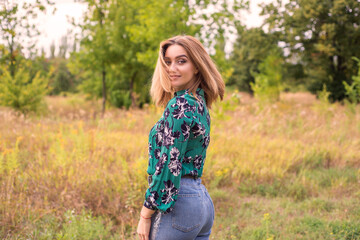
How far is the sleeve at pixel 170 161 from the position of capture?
4.98ft

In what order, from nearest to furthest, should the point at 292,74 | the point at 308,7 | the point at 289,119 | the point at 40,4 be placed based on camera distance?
the point at 40,4 < the point at 289,119 < the point at 308,7 < the point at 292,74

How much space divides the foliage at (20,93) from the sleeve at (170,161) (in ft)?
38.1

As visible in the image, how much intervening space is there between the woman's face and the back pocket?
657 millimetres

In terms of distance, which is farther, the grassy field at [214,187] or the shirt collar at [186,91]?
the grassy field at [214,187]

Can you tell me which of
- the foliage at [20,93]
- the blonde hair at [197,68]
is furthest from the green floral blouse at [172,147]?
the foliage at [20,93]

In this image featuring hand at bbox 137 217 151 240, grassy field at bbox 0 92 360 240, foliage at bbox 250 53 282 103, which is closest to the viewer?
Result: hand at bbox 137 217 151 240

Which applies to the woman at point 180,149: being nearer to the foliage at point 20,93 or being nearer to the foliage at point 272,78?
the foliage at point 20,93

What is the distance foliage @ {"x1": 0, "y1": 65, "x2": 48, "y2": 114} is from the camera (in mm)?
11975

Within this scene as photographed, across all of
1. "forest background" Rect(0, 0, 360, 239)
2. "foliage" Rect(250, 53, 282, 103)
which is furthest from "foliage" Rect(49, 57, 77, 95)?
"foliage" Rect(250, 53, 282, 103)

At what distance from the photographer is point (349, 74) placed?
21844mm

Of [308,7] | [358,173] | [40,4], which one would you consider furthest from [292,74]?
[40,4]

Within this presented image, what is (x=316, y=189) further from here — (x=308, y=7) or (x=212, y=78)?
(x=308, y=7)

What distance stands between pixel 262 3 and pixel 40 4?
1605 centimetres

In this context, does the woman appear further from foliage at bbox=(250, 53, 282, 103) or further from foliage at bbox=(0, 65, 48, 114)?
foliage at bbox=(250, 53, 282, 103)
